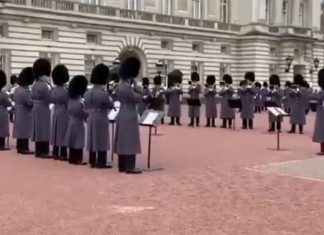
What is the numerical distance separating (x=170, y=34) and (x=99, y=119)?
111 ft

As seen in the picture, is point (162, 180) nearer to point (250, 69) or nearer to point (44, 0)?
point (44, 0)

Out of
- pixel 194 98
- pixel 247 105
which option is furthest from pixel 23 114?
pixel 194 98

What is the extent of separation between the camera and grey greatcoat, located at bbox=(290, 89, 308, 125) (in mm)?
20734

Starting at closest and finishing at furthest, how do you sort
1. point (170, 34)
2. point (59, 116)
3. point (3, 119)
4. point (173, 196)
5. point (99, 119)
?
1. point (173, 196)
2. point (99, 119)
3. point (59, 116)
4. point (3, 119)
5. point (170, 34)

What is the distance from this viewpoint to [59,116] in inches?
524

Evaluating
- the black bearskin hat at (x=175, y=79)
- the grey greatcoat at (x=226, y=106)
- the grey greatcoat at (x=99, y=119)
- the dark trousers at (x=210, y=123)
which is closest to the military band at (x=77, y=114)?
the grey greatcoat at (x=99, y=119)

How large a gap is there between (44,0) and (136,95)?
87.2 feet

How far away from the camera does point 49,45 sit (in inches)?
1464

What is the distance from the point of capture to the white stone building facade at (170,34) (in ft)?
119

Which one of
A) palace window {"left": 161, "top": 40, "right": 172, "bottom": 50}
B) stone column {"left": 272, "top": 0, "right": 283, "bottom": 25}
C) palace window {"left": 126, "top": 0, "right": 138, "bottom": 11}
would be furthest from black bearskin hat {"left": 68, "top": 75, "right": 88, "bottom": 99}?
stone column {"left": 272, "top": 0, "right": 283, "bottom": 25}

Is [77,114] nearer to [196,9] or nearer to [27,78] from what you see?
[27,78]

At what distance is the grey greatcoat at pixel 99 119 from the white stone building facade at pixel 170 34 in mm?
23518

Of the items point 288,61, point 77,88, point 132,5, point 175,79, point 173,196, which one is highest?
point 132,5

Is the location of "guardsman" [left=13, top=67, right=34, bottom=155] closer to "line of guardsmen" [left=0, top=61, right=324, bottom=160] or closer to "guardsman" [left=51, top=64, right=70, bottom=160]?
"line of guardsmen" [left=0, top=61, right=324, bottom=160]
